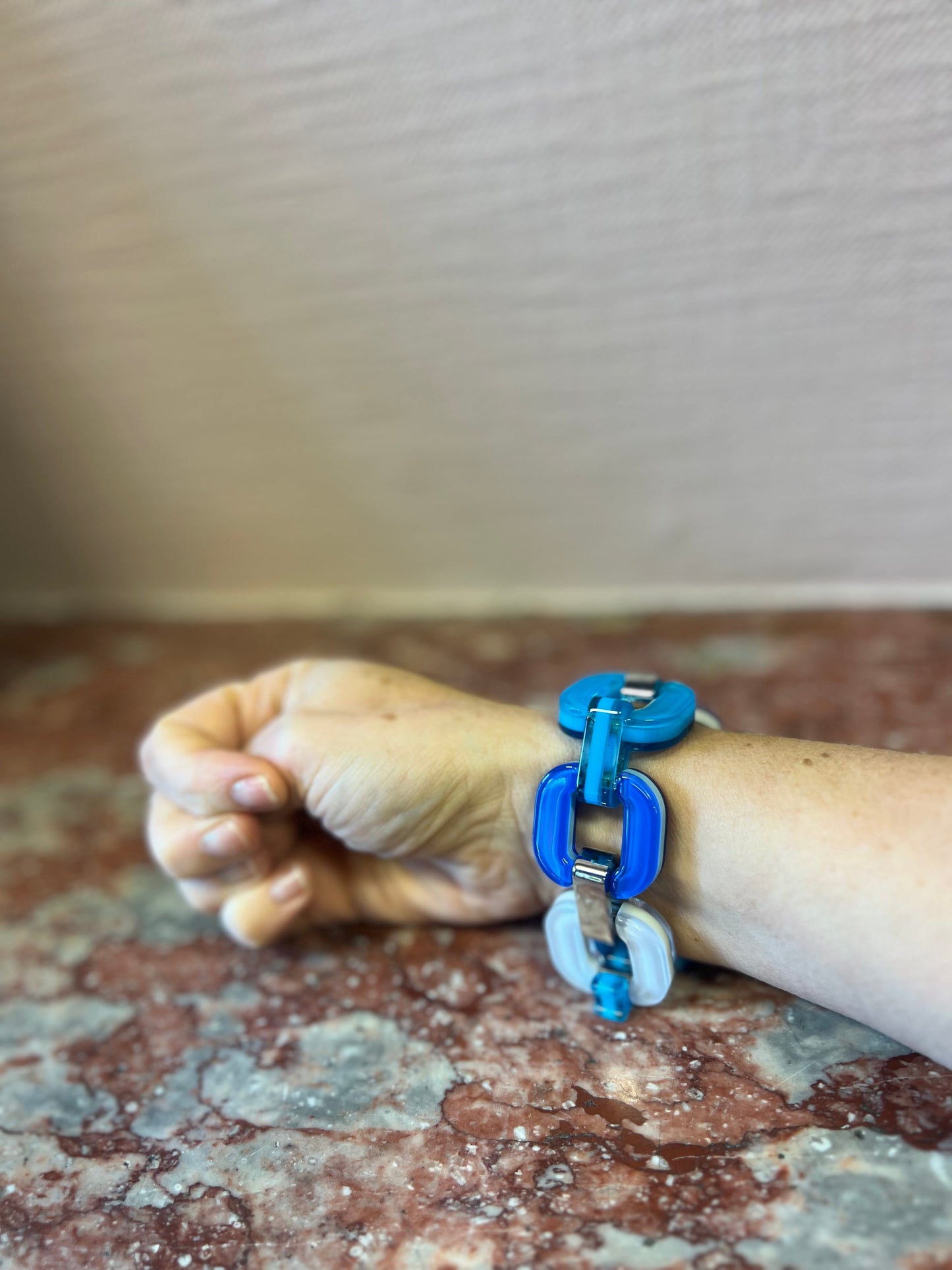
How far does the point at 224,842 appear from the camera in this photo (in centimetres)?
71

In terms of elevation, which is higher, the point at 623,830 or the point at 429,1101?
the point at 623,830

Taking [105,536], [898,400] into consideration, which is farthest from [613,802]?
[105,536]

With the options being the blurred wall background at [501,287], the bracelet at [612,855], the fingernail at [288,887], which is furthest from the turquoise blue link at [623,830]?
the blurred wall background at [501,287]

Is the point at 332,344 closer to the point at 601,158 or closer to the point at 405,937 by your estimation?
the point at 601,158

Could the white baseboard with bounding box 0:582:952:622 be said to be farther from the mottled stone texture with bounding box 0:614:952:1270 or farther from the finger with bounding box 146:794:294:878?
the finger with bounding box 146:794:294:878

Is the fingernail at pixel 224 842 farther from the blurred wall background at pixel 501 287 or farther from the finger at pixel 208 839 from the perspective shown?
the blurred wall background at pixel 501 287

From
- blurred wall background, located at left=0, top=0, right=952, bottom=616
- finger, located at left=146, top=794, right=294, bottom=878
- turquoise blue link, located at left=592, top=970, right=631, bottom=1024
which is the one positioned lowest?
turquoise blue link, located at left=592, top=970, right=631, bottom=1024

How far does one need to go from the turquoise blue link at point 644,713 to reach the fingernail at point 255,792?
229 mm

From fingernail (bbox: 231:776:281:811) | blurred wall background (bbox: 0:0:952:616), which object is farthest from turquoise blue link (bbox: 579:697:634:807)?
blurred wall background (bbox: 0:0:952:616)

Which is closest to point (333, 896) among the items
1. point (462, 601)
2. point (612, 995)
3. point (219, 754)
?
point (219, 754)

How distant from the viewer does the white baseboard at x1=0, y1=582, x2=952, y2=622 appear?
107 centimetres

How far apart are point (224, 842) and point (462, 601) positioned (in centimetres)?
60

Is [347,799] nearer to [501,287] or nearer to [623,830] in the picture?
[623,830]

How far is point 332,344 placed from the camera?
3.37 feet
